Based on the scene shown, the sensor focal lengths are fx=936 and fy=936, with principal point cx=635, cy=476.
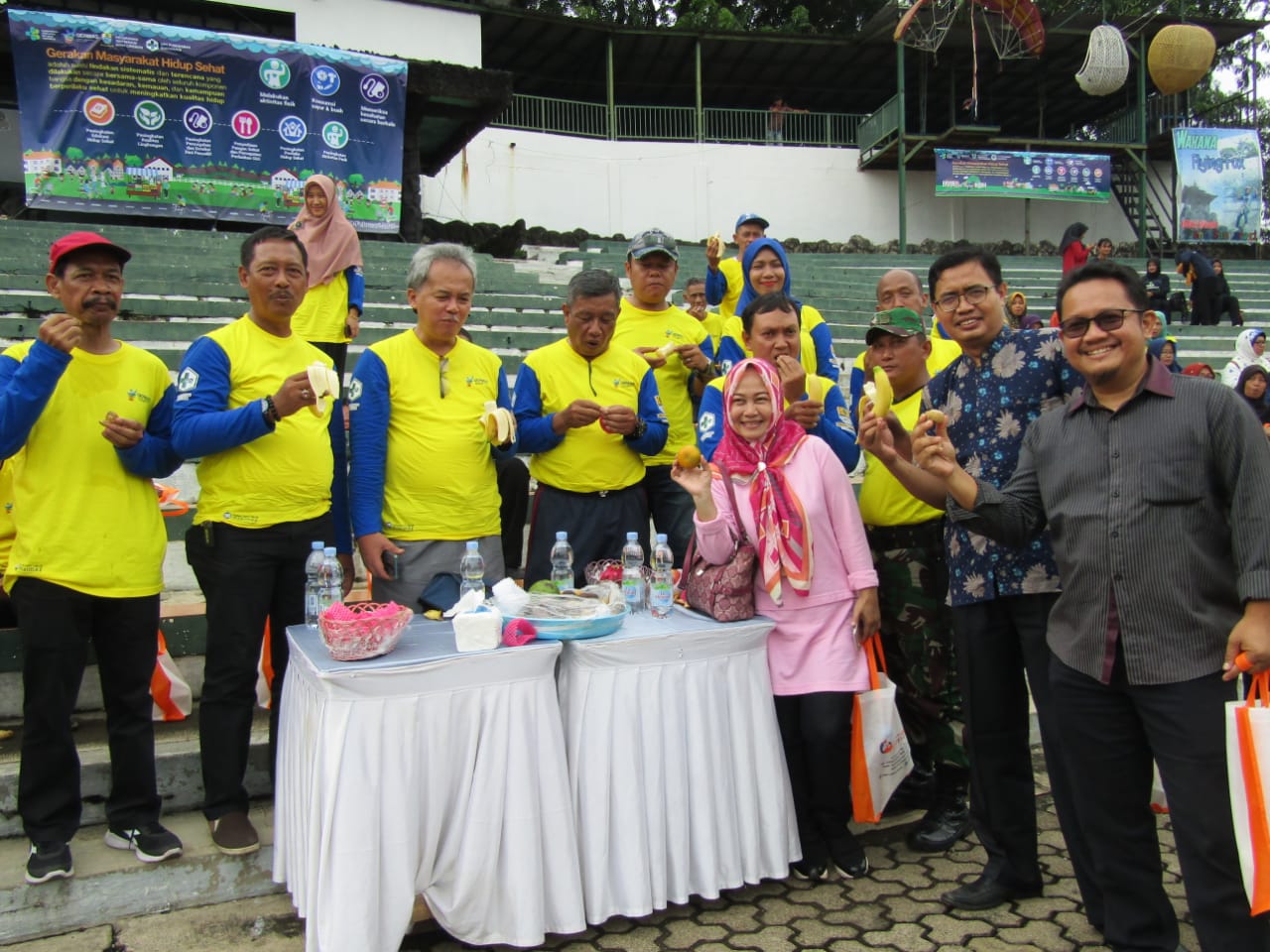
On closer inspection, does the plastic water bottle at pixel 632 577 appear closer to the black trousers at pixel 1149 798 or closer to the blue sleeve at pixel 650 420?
the blue sleeve at pixel 650 420

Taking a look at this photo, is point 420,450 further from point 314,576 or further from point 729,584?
point 729,584

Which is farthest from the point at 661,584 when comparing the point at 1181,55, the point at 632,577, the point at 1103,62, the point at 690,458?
the point at 1103,62

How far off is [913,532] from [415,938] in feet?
7.24

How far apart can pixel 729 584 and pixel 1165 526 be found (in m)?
1.36

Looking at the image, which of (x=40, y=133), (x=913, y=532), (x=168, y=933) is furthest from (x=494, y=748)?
(x=40, y=133)

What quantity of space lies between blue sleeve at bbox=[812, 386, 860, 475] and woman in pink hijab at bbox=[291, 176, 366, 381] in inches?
123

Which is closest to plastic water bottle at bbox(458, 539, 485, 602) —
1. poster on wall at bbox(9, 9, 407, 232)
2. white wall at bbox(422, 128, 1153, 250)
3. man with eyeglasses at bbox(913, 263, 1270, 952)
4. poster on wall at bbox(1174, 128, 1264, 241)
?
man with eyeglasses at bbox(913, 263, 1270, 952)

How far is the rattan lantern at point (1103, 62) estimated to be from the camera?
15883mm

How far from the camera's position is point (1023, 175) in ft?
67.3

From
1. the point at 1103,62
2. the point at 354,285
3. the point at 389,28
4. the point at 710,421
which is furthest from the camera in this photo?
the point at 389,28

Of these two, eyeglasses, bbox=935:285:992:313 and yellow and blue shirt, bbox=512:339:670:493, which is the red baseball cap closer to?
yellow and blue shirt, bbox=512:339:670:493

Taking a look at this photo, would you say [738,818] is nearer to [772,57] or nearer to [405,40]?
[405,40]

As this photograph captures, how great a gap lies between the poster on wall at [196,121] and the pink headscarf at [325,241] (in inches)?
303

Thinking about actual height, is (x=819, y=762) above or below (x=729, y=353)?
below
